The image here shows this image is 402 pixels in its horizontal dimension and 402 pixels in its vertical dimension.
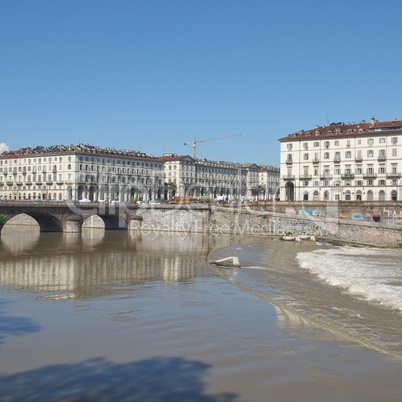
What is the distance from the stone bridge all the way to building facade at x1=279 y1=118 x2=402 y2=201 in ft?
94.6

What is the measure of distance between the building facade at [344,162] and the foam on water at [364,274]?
139ft

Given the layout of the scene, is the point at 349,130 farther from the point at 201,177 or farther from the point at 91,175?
the point at 201,177

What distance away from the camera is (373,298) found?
22.8 metres

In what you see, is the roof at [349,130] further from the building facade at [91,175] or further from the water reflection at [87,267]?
the water reflection at [87,267]

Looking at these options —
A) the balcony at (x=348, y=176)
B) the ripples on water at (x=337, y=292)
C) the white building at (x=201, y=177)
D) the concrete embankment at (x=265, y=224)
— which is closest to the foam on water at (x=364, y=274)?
the ripples on water at (x=337, y=292)

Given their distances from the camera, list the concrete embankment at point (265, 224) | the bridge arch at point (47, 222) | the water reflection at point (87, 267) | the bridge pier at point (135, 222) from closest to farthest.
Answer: the water reflection at point (87, 267), the concrete embankment at point (265, 224), the bridge arch at point (47, 222), the bridge pier at point (135, 222)

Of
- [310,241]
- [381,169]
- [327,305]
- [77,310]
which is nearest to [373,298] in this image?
[327,305]

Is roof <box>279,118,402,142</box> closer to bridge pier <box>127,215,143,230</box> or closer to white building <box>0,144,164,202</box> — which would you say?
bridge pier <box>127,215,143,230</box>

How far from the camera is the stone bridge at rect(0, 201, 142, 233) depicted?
71.5 metres

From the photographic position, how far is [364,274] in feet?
103

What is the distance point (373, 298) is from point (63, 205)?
62.5 m

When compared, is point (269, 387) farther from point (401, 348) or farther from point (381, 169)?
point (381, 169)

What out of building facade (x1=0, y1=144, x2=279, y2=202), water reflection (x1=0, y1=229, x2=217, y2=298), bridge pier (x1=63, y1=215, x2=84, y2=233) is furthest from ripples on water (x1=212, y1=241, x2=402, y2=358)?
building facade (x1=0, y1=144, x2=279, y2=202)

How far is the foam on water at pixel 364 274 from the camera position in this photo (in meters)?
23.7
